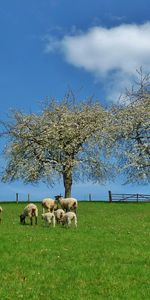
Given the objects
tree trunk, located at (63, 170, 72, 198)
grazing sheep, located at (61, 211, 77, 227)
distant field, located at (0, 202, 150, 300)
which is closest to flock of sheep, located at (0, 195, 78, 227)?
grazing sheep, located at (61, 211, 77, 227)

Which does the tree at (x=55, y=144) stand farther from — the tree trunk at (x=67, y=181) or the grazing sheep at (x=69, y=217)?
the grazing sheep at (x=69, y=217)

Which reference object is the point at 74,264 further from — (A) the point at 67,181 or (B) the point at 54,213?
(A) the point at 67,181

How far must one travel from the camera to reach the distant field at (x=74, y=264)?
1612 centimetres

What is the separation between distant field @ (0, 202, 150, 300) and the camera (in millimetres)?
16125

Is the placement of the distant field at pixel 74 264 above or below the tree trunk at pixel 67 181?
below

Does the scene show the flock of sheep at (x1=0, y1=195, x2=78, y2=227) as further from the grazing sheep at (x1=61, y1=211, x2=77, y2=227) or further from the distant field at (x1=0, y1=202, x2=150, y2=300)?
the distant field at (x1=0, y1=202, x2=150, y2=300)

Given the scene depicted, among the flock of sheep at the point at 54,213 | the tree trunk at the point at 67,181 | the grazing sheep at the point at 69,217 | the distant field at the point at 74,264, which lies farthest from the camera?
the tree trunk at the point at 67,181

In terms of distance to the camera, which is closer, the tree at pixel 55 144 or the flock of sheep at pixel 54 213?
the flock of sheep at pixel 54 213

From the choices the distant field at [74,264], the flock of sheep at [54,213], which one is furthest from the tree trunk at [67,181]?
the distant field at [74,264]

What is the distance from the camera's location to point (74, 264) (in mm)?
19656

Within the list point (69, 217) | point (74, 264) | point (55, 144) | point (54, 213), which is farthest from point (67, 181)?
point (74, 264)

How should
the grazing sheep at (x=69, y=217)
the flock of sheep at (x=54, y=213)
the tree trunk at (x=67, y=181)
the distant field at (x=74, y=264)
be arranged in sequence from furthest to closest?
the tree trunk at (x=67, y=181), the flock of sheep at (x=54, y=213), the grazing sheep at (x=69, y=217), the distant field at (x=74, y=264)

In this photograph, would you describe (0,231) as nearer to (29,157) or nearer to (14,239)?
(14,239)

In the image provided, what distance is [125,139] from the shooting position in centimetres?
7244
